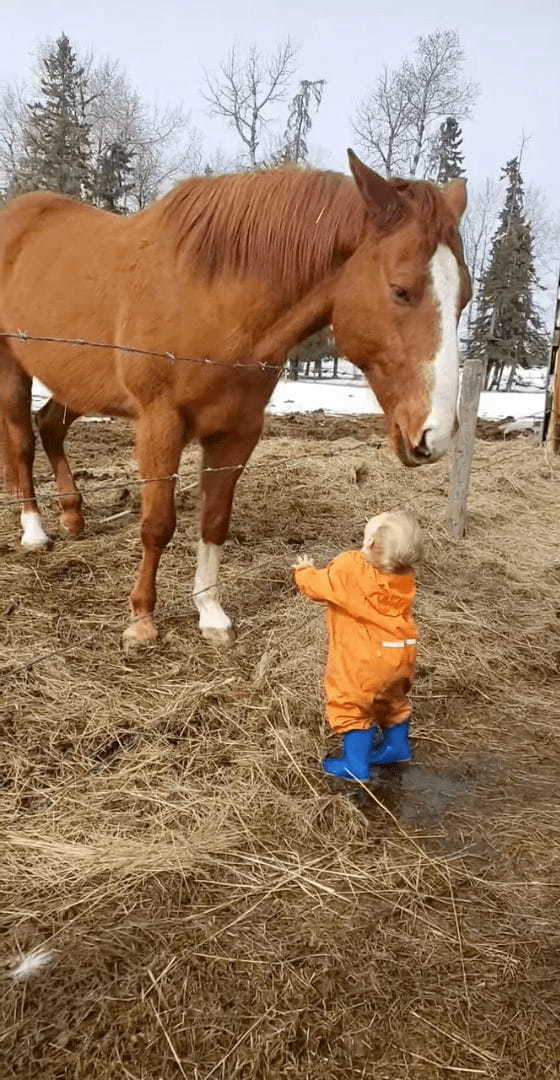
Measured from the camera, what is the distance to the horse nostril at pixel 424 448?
8.21 feet

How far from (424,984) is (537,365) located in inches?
1363

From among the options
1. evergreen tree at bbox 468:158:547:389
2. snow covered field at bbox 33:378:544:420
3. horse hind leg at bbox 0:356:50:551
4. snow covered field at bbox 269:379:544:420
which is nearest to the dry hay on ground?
horse hind leg at bbox 0:356:50:551

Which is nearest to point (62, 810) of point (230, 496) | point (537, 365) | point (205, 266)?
point (230, 496)

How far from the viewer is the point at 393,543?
7.25 feet

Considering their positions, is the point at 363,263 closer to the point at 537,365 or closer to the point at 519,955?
the point at 519,955

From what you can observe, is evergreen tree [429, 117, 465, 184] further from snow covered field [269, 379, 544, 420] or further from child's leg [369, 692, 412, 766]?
child's leg [369, 692, 412, 766]

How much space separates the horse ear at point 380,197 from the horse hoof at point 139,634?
207 centimetres

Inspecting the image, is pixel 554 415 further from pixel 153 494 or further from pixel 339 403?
pixel 153 494

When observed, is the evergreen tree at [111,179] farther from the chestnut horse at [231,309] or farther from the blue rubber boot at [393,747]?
the blue rubber boot at [393,747]

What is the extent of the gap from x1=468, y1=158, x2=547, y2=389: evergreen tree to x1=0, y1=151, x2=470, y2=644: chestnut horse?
26998 mm

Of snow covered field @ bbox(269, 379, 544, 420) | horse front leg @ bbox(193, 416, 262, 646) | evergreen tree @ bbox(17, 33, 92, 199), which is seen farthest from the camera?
evergreen tree @ bbox(17, 33, 92, 199)

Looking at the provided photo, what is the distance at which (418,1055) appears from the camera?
1.41m

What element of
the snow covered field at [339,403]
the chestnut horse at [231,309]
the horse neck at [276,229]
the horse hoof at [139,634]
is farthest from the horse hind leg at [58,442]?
the snow covered field at [339,403]

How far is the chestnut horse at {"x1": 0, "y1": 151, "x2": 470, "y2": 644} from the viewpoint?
251 centimetres
